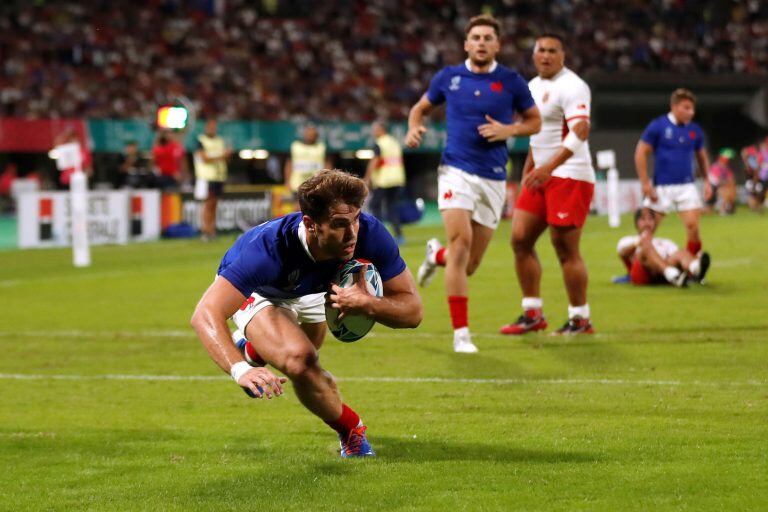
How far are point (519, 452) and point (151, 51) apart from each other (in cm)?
3830

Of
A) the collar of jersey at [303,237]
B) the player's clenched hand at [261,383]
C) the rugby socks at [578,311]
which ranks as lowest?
the rugby socks at [578,311]

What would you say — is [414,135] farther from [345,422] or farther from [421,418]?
[345,422]

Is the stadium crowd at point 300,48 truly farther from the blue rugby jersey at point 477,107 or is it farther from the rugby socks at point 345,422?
Result: the rugby socks at point 345,422

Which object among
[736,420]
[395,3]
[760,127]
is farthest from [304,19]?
[736,420]

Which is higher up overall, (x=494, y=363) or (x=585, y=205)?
(x=585, y=205)

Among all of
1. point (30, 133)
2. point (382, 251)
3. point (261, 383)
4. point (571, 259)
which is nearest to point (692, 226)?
point (571, 259)

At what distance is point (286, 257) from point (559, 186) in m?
5.36

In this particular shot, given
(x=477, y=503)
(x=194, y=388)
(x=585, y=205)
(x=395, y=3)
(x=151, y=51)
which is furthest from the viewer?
(x=395, y=3)

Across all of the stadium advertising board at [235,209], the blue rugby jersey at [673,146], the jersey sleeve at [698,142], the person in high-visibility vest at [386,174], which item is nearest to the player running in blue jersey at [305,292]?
the blue rugby jersey at [673,146]

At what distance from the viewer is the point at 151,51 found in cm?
4306

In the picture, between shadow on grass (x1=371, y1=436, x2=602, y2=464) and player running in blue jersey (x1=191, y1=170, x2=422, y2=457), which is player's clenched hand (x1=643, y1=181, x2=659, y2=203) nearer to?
shadow on grass (x1=371, y1=436, x2=602, y2=464)

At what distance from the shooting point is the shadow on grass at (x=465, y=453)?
6273 mm

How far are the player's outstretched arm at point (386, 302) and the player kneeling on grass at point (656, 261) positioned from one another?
991 centimetres

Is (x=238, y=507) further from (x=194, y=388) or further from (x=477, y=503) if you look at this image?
(x=194, y=388)
